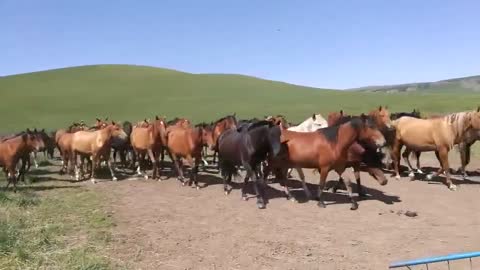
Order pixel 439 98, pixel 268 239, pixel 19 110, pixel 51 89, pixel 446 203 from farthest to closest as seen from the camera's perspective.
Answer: pixel 51 89 < pixel 439 98 < pixel 19 110 < pixel 446 203 < pixel 268 239

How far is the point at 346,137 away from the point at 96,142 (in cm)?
807

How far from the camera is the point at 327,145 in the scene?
11.7 m

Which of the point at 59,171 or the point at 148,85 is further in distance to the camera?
the point at 148,85

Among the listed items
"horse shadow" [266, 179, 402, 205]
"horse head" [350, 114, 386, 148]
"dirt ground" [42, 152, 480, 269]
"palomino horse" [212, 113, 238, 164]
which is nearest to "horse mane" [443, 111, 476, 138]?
"dirt ground" [42, 152, 480, 269]

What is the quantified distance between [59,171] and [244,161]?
9216 millimetres

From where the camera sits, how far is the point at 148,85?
2763 inches

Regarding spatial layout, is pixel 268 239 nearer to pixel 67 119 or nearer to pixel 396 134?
pixel 396 134

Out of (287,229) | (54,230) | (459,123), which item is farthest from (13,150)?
(459,123)

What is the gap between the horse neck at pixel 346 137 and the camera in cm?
1145

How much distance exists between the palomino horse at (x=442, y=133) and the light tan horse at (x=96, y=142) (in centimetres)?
907

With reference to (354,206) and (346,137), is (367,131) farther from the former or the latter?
(354,206)

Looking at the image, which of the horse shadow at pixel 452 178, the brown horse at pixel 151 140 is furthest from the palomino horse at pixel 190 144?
the horse shadow at pixel 452 178

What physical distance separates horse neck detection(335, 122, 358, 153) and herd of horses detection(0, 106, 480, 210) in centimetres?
2

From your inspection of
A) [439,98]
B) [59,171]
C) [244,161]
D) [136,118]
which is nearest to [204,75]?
[136,118]
